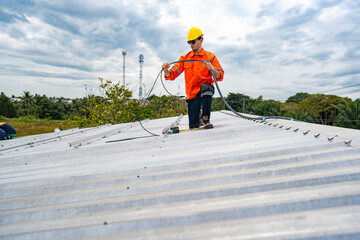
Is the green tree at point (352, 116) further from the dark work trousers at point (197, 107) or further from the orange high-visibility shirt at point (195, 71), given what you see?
the orange high-visibility shirt at point (195, 71)

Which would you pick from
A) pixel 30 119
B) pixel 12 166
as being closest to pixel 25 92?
pixel 30 119

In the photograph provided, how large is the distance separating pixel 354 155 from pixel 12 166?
2.93 m

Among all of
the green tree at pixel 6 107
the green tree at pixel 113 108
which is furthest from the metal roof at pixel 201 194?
the green tree at pixel 6 107

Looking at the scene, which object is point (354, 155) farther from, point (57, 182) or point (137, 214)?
point (57, 182)

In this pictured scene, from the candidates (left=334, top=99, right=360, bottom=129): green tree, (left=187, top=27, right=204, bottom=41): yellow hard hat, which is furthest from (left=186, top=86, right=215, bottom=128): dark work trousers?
(left=334, top=99, right=360, bottom=129): green tree

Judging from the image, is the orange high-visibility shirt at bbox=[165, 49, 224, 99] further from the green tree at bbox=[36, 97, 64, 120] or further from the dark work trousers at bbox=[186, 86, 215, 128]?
the green tree at bbox=[36, 97, 64, 120]

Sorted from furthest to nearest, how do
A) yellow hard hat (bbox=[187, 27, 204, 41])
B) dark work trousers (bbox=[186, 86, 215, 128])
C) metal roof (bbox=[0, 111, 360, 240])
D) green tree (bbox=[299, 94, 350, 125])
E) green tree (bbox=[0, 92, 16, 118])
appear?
1. green tree (bbox=[0, 92, 16, 118])
2. green tree (bbox=[299, 94, 350, 125])
3. dark work trousers (bbox=[186, 86, 215, 128])
4. yellow hard hat (bbox=[187, 27, 204, 41])
5. metal roof (bbox=[0, 111, 360, 240])

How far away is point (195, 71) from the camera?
3.20m

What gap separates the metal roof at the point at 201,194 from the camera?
97 cm

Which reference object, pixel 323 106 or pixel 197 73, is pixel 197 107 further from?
pixel 323 106

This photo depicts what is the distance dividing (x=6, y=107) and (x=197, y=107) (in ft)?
207

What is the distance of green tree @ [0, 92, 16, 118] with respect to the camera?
51562 millimetres

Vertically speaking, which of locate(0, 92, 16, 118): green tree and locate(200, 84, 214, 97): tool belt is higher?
locate(0, 92, 16, 118): green tree

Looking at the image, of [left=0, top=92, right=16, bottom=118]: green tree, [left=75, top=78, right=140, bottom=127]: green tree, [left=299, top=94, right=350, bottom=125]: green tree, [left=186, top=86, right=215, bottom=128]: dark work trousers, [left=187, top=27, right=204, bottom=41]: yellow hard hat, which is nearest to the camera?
[left=187, top=27, right=204, bottom=41]: yellow hard hat
